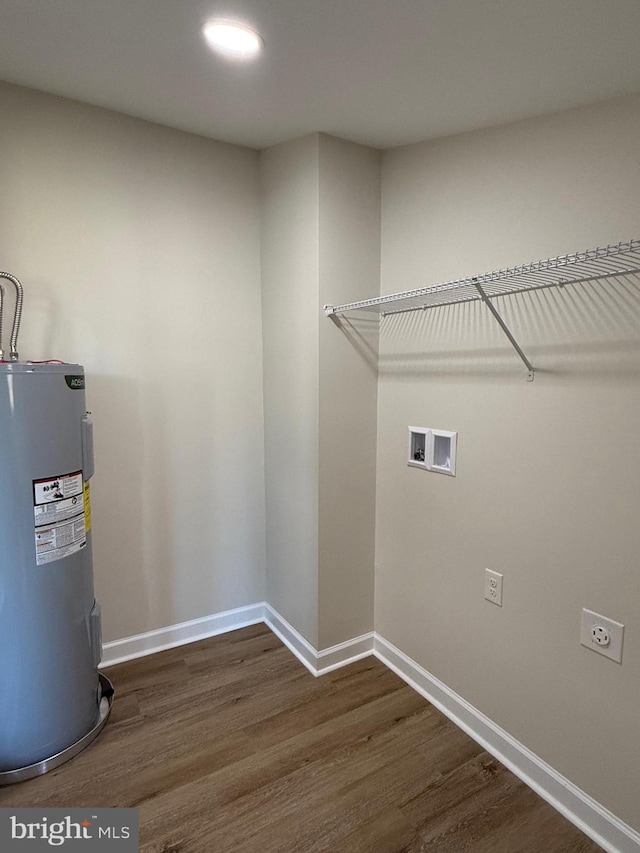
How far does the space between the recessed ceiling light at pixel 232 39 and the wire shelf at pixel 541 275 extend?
2.82 feet

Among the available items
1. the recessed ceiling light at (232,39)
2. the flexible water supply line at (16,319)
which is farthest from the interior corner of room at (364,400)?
the recessed ceiling light at (232,39)

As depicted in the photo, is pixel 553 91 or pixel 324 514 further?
pixel 324 514

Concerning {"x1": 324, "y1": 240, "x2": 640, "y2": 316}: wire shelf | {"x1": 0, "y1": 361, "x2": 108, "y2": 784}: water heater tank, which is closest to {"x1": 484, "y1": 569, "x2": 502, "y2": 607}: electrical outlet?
{"x1": 324, "y1": 240, "x2": 640, "y2": 316}: wire shelf

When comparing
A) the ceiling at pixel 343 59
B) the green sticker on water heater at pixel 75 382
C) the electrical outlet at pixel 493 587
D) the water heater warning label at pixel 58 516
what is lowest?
the electrical outlet at pixel 493 587

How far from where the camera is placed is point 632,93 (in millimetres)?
1386

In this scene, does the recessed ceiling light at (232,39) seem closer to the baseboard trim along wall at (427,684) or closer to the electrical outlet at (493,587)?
the electrical outlet at (493,587)

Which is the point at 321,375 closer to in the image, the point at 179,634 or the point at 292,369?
the point at 292,369

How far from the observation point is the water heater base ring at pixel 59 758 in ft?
5.48

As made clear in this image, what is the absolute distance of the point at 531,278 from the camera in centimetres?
161

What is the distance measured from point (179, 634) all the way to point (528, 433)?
6.28 feet

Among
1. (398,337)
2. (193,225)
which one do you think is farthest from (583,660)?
(193,225)

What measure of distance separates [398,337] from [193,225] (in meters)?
1.07

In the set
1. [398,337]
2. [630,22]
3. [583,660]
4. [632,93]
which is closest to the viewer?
[630,22]

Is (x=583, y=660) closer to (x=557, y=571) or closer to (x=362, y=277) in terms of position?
(x=557, y=571)
